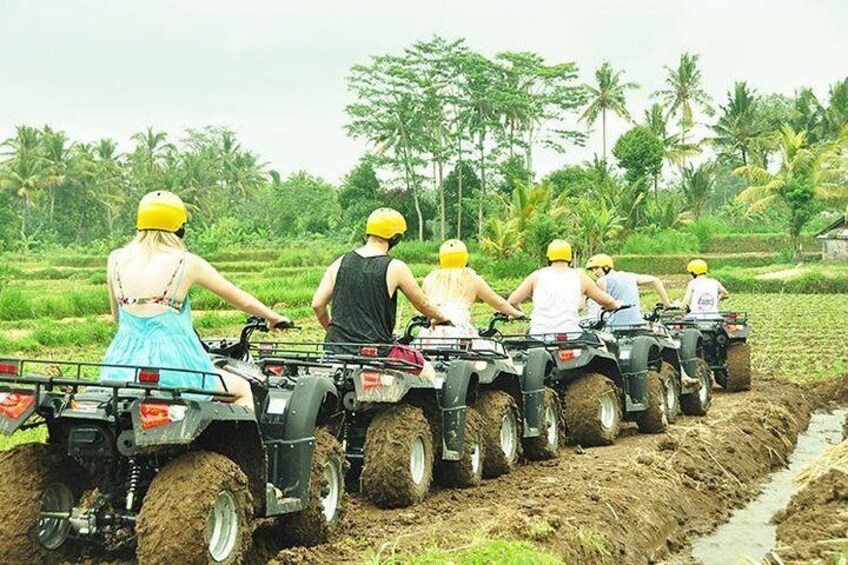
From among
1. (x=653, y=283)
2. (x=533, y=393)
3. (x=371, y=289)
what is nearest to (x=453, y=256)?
(x=533, y=393)

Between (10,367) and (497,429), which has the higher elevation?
(10,367)

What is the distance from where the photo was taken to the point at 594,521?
8.17 metres

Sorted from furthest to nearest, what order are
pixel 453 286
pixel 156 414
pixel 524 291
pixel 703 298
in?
pixel 703 298 < pixel 524 291 < pixel 453 286 < pixel 156 414

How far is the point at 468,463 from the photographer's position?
30.8 feet

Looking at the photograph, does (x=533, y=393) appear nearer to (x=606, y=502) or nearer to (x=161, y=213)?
(x=606, y=502)

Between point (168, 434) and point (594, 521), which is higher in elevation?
point (168, 434)

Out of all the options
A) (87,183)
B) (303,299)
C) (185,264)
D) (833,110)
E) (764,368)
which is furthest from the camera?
(87,183)

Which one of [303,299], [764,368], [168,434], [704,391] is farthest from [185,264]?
[303,299]

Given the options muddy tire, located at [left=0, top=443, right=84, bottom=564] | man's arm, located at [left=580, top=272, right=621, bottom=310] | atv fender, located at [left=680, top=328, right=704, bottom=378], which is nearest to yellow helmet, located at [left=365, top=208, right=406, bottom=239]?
muddy tire, located at [left=0, top=443, right=84, bottom=564]

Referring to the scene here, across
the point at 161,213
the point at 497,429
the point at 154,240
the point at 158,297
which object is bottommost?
the point at 497,429

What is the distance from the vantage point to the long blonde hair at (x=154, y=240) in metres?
6.22

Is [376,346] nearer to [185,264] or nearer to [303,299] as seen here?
[185,264]

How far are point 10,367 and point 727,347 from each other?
13710mm

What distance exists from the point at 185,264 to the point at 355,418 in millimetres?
2822
